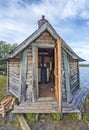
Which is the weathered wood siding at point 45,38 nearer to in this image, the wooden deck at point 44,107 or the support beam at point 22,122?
the wooden deck at point 44,107

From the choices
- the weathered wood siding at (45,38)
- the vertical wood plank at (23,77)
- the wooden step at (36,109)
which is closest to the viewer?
the wooden step at (36,109)

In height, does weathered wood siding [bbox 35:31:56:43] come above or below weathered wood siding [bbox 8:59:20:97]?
above

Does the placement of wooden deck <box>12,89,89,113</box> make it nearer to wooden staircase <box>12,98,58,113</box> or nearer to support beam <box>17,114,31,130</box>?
wooden staircase <box>12,98,58,113</box>

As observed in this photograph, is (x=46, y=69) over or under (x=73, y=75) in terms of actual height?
over

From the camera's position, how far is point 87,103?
8.98 meters

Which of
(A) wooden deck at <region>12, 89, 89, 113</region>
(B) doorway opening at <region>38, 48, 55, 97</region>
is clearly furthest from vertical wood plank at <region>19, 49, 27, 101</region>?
(B) doorway opening at <region>38, 48, 55, 97</region>

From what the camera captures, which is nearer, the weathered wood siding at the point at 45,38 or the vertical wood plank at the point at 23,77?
the vertical wood plank at the point at 23,77

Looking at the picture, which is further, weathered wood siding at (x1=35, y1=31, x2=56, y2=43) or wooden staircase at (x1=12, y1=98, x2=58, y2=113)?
weathered wood siding at (x1=35, y1=31, x2=56, y2=43)

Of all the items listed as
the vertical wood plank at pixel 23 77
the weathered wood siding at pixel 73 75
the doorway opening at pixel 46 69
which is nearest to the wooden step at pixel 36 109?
the vertical wood plank at pixel 23 77

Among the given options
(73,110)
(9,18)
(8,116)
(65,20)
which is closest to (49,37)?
(73,110)

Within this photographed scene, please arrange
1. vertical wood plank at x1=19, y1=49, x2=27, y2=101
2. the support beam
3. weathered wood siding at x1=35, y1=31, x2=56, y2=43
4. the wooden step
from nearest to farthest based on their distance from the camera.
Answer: the support beam < the wooden step < vertical wood plank at x1=19, y1=49, x2=27, y2=101 < weathered wood siding at x1=35, y1=31, x2=56, y2=43

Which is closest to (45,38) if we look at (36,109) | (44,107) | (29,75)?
(29,75)

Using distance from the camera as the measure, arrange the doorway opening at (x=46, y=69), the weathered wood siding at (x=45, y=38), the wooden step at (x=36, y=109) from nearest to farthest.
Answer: the wooden step at (x=36, y=109) < the weathered wood siding at (x=45, y=38) < the doorway opening at (x=46, y=69)

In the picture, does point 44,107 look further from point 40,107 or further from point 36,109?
point 36,109
